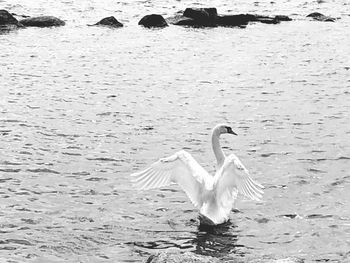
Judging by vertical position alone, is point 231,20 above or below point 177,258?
below

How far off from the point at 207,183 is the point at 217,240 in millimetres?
1039

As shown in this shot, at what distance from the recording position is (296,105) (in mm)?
19531

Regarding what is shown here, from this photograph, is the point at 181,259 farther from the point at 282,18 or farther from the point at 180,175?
the point at 282,18

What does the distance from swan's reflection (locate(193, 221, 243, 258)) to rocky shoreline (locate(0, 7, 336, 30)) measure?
24.6 metres

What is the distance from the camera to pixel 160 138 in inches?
640

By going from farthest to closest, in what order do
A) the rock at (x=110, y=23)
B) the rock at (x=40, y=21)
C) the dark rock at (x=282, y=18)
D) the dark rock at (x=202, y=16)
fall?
the dark rock at (x=282, y=18) → the dark rock at (x=202, y=16) → the rock at (x=110, y=23) → the rock at (x=40, y=21)

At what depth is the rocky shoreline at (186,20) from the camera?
34.8 meters

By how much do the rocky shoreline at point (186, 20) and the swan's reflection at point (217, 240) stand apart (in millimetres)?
24562

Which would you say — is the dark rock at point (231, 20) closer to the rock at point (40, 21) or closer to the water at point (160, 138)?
the water at point (160, 138)

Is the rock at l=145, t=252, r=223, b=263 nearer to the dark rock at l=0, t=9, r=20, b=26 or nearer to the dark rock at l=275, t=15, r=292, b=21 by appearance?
the dark rock at l=0, t=9, r=20, b=26

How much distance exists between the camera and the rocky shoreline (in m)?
34.8

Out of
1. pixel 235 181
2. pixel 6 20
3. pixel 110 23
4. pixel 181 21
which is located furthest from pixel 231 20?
pixel 235 181

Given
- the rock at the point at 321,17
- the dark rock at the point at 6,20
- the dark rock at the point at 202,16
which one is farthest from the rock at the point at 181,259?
the rock at the point at 321,17

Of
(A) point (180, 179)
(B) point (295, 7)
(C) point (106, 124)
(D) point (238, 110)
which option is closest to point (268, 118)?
(D) point (238, 110)
